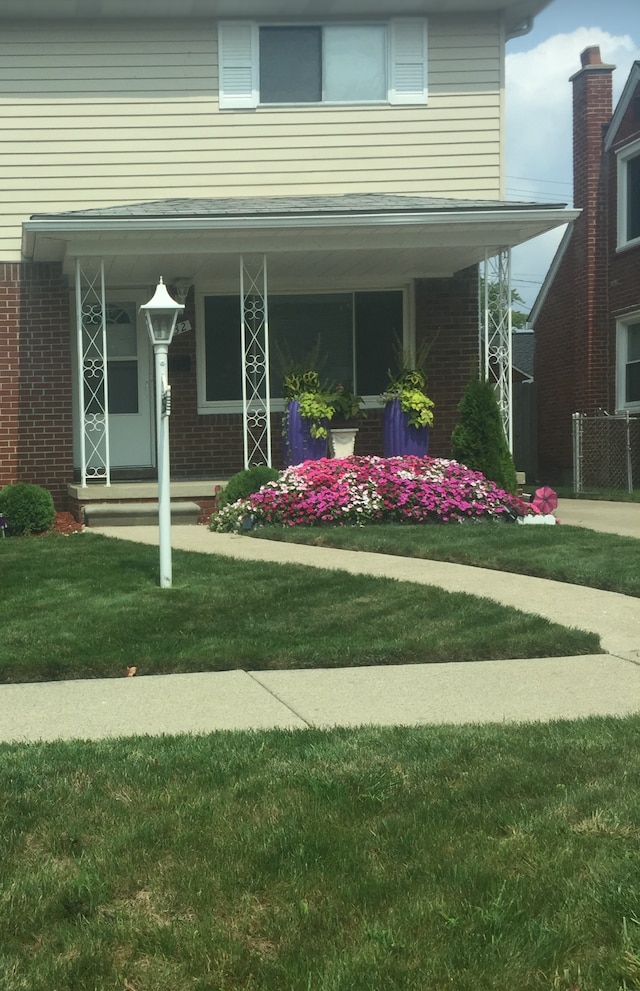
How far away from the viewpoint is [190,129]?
13414mm

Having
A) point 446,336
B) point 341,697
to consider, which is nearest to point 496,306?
point 446,336

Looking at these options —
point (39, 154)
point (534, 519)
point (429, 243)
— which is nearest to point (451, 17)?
point (429, 243)

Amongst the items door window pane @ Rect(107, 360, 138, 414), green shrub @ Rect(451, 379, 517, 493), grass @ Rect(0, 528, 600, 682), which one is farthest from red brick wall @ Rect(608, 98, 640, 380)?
grass @ Rect(0, 528, 600, 682)

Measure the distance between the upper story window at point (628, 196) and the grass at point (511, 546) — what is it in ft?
28.3

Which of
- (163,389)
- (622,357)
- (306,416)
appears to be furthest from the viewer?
(622,357)

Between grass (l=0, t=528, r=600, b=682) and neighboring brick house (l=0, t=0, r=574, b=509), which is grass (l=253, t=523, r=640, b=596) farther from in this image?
neighboring brick house (l=0, t=0, r=574, b=509)

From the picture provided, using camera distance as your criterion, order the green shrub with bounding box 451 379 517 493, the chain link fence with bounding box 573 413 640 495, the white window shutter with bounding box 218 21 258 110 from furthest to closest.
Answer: the chain link fence with bounding box 573 413 640 495 → the white window shutter with bounding box 218 21 258 110 → the green shrub with bounding box 451 379 517 493

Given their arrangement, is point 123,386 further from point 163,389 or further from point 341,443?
point 163,389

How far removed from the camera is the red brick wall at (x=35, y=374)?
1317 cm

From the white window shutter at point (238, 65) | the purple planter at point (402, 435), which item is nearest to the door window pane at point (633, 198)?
the white window shutter at point (238, 65)

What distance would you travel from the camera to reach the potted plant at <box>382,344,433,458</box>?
463 inches

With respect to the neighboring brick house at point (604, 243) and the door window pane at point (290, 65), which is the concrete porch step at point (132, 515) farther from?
the neighboring brick house at point (604, 243)

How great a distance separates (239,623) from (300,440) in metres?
5.37

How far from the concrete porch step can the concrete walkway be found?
18.1 ft
